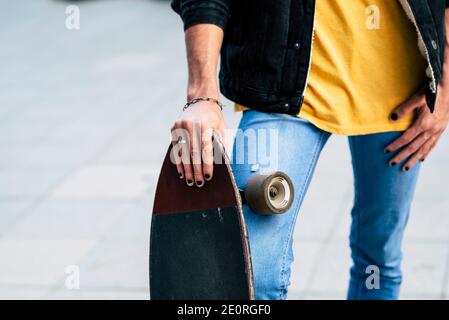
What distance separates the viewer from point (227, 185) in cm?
209

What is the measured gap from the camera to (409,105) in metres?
2.56

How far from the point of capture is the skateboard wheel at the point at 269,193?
2.18m

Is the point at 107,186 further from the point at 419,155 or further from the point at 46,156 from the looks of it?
the point at 419,155

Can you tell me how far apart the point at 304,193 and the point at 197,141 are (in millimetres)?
503

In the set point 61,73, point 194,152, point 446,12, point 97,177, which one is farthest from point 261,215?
point 61,73

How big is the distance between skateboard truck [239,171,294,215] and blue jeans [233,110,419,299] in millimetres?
71

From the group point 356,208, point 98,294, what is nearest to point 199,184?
point 356,208

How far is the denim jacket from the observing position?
239 cm

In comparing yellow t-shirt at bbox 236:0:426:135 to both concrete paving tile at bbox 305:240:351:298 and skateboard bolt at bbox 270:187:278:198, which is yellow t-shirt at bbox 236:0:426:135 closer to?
skateboard bolt at bbox 270:187:278:198

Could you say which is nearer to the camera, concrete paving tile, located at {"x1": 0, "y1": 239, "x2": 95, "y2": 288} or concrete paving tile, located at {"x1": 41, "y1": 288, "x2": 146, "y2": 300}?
concrete paving tile, located at {"x1": 41, "y1": 288, "x2": 146, "y2": 300}

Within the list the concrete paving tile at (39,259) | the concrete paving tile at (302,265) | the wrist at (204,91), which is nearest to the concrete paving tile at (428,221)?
the concrete paving tile at (302,265)

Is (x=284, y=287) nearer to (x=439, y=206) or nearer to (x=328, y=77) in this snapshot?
(x=328, y=77)

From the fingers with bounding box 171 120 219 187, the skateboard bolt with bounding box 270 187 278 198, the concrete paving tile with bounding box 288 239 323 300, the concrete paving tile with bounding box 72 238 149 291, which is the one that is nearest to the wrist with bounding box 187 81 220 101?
the fingers with bounding box 171 120 219 187
